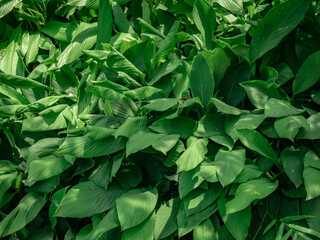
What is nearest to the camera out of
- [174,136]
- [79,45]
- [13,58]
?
[174,136]

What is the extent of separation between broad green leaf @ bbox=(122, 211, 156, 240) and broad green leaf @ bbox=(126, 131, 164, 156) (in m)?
0.29

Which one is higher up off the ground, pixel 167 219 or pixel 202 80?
pixel 202 80

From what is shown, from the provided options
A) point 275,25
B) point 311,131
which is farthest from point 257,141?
point 275,25

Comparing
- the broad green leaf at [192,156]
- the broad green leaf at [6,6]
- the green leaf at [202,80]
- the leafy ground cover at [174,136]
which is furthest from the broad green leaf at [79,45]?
the broad green leaf at [192,156]

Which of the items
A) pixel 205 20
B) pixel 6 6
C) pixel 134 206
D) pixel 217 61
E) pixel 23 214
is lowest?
pixel 23 214

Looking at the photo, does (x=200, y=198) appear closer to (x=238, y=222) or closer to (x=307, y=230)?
(x=238, y=222)

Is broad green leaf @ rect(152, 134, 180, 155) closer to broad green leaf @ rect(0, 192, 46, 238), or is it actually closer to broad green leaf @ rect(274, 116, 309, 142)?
broad green leaf @ rect(274, 116, 309, 142)

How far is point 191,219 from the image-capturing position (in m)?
1.42

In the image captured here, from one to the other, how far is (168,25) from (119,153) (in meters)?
0.93

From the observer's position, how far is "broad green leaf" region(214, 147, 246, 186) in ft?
4.38

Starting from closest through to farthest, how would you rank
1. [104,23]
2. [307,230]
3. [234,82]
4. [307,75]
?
[307,230] < [307,75] < [234,82] < [104,23]

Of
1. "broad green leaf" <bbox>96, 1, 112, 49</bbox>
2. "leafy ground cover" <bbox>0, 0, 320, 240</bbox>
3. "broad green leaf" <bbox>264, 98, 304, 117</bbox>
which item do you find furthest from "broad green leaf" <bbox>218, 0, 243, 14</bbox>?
"broad green leaf" <bbox>264, 98, 304, 117</bbox>

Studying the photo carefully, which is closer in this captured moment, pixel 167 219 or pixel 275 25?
pixel 167 219

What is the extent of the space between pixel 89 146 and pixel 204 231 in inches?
23.4
